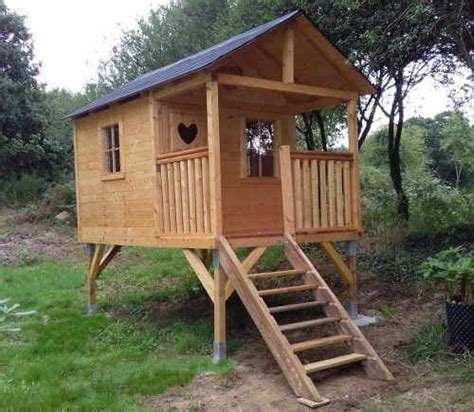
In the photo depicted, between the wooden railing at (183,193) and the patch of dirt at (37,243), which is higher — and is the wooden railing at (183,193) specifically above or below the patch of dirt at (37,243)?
above

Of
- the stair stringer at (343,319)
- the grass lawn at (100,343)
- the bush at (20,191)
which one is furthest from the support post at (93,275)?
the bush at (20,191)

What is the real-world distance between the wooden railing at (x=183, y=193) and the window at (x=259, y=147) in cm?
168

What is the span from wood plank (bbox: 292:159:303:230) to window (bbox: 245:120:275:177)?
1662mm

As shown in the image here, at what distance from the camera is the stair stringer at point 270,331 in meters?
4.99

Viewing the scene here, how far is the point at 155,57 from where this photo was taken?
18.1 metres

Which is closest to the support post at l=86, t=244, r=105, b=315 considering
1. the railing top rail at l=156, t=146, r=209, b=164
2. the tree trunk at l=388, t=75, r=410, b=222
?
the railing top rail at l=156, t=146, r=209, b=164

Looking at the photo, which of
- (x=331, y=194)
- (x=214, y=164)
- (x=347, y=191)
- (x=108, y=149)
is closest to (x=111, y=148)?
(x=108, y=149)

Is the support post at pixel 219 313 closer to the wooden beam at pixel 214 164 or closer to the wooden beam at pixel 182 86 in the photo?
the wooden beam at pixel 214 164

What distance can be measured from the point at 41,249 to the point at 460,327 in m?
11.7

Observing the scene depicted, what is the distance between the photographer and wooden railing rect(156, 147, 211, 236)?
6.61 m

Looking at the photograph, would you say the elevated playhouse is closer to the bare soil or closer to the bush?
the bare soil

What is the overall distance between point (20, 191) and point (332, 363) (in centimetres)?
1615

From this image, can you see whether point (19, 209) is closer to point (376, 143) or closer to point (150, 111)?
point (150, 111)

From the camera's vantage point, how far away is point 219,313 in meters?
6.37
